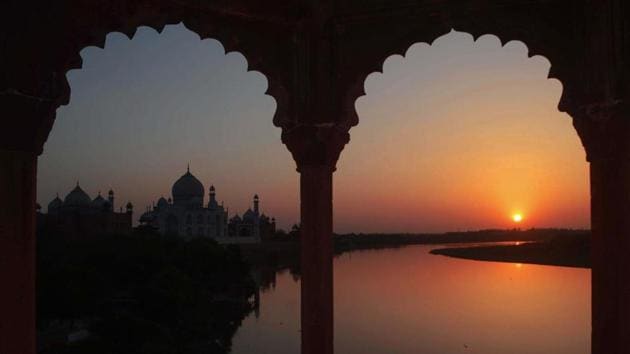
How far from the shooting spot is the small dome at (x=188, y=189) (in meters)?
41.9

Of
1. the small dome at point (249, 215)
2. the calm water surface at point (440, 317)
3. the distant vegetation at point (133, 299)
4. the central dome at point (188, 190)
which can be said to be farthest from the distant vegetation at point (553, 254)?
the central dome at point (188, 190)

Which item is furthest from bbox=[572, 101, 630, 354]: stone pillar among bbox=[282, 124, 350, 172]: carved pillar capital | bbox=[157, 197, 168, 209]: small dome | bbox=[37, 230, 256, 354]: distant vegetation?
bbox=[157, 197, 168, 209]: small dome

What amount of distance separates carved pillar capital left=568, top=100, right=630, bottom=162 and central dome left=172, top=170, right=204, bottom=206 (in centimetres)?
4012

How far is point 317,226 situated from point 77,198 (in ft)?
121

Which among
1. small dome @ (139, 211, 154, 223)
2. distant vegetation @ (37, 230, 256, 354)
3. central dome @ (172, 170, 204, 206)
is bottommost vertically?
distant vegetation @ (37, 230, 256, 354)

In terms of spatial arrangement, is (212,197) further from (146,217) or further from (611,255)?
(611,255)

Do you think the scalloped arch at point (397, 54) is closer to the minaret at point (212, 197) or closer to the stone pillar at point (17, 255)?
the stone pillar at point (17, 255)

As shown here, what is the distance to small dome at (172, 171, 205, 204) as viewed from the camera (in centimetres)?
4194

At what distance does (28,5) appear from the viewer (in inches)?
93.9

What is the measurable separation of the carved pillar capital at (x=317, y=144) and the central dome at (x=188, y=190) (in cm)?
3959

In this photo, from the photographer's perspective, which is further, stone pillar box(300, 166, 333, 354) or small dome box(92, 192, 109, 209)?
small dome box(92, 192, 109, 209)

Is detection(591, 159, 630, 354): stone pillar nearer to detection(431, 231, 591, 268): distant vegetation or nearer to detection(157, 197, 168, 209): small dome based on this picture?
detection(431, 231, 591, 268): distant vegetation

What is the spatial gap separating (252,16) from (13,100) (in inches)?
41.1

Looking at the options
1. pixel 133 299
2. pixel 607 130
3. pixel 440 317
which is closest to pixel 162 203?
pixel 440 317
